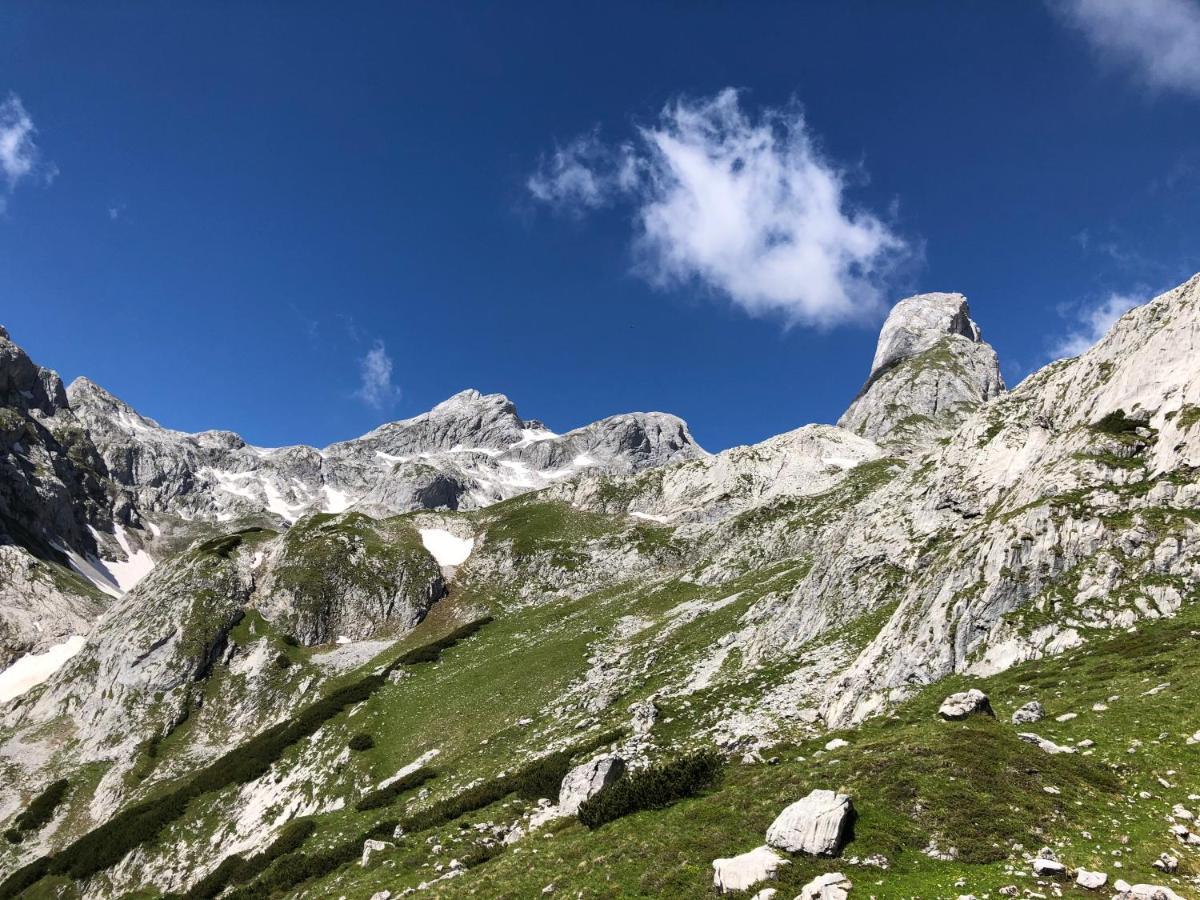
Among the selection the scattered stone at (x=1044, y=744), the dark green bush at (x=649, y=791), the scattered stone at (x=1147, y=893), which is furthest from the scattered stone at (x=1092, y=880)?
the dark green bush at (x=649, y=791)

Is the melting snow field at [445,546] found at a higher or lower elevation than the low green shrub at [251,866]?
higher

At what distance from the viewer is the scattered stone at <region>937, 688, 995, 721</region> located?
22.0m

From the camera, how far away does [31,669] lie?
453 ft

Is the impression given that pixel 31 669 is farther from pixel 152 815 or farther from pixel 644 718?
pixel 644 718

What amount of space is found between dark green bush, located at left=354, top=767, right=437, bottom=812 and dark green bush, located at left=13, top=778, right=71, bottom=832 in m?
49.7

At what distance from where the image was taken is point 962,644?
1237 inches

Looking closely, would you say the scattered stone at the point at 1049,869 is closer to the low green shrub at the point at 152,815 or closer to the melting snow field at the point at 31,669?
the low green shrub at the point at 152,815

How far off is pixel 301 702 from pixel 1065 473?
81879 millimetres

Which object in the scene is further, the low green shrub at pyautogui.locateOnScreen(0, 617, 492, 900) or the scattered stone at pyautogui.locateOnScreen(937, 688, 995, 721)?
the low green shrub at pyautogui.locateOnScreen(0, 617, 492, 900)

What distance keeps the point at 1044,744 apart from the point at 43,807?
9067cm

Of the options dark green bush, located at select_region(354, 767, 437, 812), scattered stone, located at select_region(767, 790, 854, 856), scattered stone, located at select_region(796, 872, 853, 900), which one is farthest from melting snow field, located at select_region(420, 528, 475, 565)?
scattered stone, located at select_region(796, 872, 853, 900)

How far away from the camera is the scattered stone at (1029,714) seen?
21.1 meters

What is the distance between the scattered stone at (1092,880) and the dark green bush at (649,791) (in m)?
11.8

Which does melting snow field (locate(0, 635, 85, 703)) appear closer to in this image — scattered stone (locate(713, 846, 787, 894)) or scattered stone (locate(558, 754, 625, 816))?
scattered stone (locate(558, 754, 625, 816))
